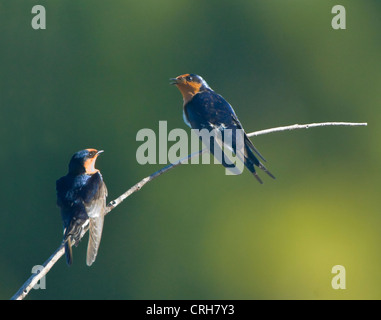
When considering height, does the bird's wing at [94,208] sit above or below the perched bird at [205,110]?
below

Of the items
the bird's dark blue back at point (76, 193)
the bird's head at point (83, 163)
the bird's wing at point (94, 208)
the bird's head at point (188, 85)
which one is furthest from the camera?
the bird's head at point (188, 85)

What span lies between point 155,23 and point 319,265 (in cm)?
332

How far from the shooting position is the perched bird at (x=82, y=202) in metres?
3.04

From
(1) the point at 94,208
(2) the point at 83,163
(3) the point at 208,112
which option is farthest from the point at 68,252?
(3) the point at 208,112

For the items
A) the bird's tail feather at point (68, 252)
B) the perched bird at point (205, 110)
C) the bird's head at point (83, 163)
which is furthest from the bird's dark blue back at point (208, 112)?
the bird's tail feather at point (68, 252)

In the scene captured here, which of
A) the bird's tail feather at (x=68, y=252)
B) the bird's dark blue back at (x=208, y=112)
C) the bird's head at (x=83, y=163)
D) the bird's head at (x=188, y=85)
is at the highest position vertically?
the bird's head at (x=188, y=85)

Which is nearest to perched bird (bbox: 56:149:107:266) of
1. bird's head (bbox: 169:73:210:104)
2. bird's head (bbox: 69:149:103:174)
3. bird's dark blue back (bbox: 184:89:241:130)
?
bird's head (bbox: 69:149:103:174)

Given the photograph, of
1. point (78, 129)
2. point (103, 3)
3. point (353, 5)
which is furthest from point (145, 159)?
point (353, 5)

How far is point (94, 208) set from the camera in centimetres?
321

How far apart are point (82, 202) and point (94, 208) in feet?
0.30

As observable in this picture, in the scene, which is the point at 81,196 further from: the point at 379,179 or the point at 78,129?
the point at 379,179

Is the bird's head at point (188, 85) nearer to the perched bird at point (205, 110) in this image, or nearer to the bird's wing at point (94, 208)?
the perched bird at point (205, 110)

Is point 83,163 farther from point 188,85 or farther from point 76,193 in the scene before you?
point 188,85
